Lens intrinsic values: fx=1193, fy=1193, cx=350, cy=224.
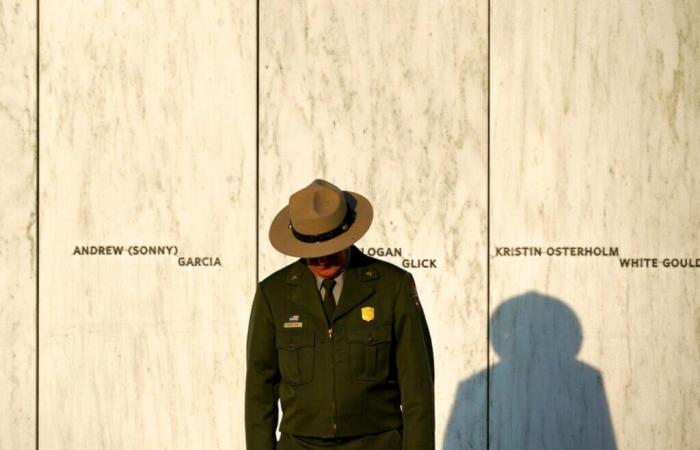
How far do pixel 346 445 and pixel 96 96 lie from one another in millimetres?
4014

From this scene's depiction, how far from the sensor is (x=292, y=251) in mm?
5125

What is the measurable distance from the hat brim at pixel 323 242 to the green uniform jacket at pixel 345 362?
0.66ft

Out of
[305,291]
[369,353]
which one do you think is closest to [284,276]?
[305,291]

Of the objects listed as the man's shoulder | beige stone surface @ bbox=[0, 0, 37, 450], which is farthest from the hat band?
beige stone surface @ bbox=[0, 0, 37, 450]

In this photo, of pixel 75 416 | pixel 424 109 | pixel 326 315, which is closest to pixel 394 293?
pixel 326 315

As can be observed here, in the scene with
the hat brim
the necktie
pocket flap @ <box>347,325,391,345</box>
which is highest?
the hat brim

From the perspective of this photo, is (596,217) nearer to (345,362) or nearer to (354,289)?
(354,289)

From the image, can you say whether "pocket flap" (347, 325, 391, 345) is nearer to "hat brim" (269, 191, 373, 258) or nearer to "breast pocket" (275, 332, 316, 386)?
"breast pocket" (275, 332, 316, 386)

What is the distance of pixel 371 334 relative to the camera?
17.0 ft

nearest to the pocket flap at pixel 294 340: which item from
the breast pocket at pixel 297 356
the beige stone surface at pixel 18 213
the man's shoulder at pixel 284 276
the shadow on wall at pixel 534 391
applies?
the breast pocket at pixel 297 356

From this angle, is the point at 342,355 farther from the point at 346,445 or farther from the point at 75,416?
the point at 75,416

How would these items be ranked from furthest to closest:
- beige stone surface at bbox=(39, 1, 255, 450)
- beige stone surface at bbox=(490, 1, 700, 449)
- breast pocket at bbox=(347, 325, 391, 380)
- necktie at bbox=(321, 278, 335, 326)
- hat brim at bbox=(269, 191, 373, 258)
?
beige stone surface at bbox=(39, 1, 255, 450) < beige stone surface at bbox=(490, 1, 700, 449) < necktie at bbox=(321, 278, 335, 326) < breast pocket at bbox=(347, 325, 391, 380) < hat brim at bbox=(269, 191, 373, 258)

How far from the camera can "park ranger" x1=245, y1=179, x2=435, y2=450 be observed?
513cm

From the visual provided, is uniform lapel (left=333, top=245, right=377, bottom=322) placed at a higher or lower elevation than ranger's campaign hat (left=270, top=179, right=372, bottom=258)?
lower
